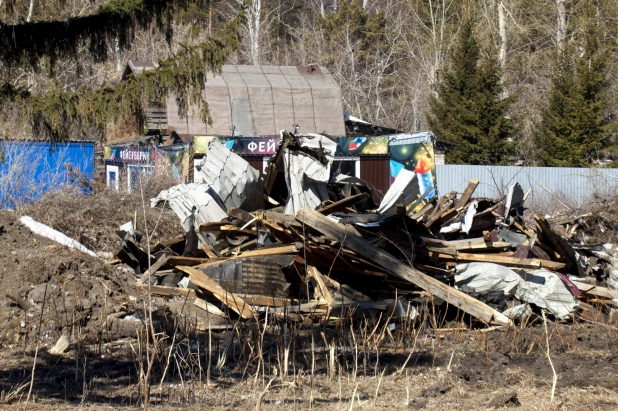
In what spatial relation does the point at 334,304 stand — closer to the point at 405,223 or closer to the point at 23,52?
the point at 405,223

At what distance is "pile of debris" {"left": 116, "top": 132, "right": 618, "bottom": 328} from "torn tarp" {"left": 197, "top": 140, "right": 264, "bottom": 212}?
0.02 meters

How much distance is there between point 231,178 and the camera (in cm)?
1057

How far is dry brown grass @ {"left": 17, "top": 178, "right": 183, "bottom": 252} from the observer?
12.6 m

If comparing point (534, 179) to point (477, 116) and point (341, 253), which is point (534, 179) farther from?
point (341, 253)

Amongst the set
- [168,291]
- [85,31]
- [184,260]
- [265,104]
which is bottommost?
[168,291]

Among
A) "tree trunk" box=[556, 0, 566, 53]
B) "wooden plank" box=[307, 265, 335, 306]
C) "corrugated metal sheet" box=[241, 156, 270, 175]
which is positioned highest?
"tree trunk" box=[556, 0, 566, 53]

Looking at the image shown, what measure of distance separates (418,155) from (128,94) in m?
11.1

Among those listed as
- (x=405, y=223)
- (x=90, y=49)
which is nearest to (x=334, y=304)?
(x=405, y=223)

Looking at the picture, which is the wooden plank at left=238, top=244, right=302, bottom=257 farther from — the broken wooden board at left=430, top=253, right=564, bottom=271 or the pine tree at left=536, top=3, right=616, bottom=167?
the pine tree at left=536, top=3, right=616, bottom=167

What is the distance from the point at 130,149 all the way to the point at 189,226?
10.9 meters

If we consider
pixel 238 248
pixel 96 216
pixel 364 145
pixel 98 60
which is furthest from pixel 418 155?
pixel 98 60

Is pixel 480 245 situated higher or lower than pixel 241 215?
lower

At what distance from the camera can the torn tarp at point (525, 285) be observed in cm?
852

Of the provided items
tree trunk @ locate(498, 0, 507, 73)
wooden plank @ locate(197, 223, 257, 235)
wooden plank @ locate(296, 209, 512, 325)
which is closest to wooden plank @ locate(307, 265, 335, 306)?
wooden plank @ locate(296, 209, 512, 325)
